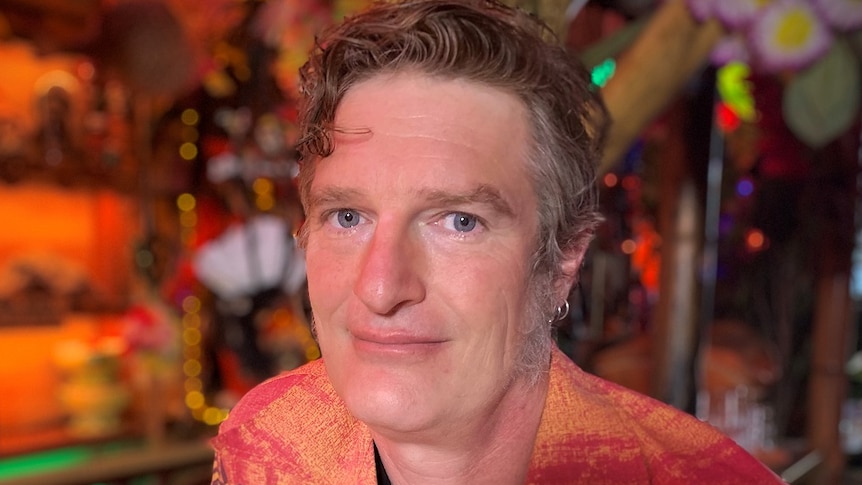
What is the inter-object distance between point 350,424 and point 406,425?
3.8 inches

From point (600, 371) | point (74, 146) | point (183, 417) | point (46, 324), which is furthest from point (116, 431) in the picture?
point (600, 371)

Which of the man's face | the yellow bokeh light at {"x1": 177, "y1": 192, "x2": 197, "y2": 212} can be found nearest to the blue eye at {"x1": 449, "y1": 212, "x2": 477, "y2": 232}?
the man's face

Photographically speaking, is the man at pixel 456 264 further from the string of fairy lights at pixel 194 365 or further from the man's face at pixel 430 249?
the string of fairy lights at pixel 194 365

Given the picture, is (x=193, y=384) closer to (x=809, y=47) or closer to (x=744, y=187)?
(x=744, y=187)

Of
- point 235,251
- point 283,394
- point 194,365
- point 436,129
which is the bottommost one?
point 194,365

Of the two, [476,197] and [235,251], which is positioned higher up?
[476,197]

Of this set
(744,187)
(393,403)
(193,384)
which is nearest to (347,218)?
(393,403)

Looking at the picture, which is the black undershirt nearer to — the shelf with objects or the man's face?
the man's face

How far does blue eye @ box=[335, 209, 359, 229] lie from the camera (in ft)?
1.70

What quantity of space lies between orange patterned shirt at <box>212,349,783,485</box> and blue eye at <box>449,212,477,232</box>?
0.13m

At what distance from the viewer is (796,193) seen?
1354 millimetres

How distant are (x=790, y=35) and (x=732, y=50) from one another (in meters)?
0.05

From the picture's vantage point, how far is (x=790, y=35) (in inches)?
27.2

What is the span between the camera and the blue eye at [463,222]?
1.63ft
